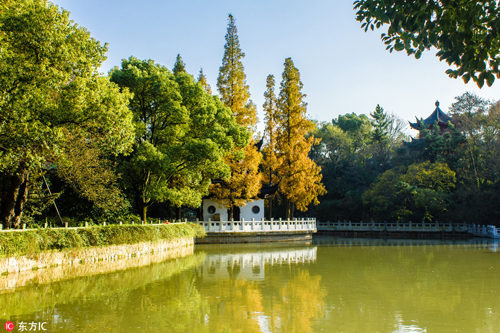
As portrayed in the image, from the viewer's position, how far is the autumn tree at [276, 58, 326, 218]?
27703 millimetres

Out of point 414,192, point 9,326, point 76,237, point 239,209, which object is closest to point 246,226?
point 239,209

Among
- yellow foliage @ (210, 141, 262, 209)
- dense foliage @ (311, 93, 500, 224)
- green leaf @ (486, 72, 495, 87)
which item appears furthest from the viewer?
dense foliage @ (311, 93, 500, 224)

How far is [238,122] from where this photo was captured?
27.2 meters

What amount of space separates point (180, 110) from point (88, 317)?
1405 cm

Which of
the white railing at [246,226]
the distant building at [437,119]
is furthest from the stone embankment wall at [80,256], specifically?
the distant building at [437,119]

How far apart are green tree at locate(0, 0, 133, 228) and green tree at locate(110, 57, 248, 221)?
6.69m

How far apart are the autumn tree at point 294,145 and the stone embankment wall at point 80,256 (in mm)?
11110

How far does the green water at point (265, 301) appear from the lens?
6.47 metres

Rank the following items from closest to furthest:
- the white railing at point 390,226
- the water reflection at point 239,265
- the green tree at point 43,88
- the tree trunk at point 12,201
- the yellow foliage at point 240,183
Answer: the green tree at point 43,88, the water reflection at point 239,265, the tree trunk at point 12,201, the yellow foliage at point 240,183, the white railing at point 390,226

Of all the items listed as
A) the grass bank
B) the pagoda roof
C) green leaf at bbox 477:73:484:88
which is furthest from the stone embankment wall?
the pagoda roof

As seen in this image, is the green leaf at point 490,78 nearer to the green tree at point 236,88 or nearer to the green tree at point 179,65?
the green tree at point 236,88

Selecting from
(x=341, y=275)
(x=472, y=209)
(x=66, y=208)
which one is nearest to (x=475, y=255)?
(x=341, y=275)

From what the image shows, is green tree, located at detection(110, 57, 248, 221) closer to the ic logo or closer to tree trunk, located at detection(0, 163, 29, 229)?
tree trunk, located at detection(0, 163, 29, 229)

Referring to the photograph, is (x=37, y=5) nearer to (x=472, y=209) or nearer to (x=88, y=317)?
(x=88, y=317)
